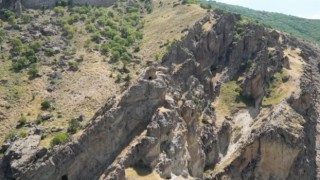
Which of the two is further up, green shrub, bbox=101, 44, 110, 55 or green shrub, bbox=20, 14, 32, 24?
green shrub, bbox=20, 14, 32, 24

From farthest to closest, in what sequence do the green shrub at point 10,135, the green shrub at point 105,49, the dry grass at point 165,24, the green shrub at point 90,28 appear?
the green shrub at point 90,28, the dry grass at point 165,24, the green shrub at point 105,49, the green shrub at point 10,135

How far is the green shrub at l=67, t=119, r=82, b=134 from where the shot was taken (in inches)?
3634

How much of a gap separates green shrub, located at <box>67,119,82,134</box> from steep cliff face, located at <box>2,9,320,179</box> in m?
6.19

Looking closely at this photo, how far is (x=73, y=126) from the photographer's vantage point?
305ft

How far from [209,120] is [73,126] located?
25613 millimetres

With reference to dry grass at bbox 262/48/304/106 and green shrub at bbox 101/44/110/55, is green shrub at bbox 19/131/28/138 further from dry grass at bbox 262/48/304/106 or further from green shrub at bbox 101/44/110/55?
dry grass at bbox 262/48/304/106

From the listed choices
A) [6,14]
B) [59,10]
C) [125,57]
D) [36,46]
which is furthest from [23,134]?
[59,10]

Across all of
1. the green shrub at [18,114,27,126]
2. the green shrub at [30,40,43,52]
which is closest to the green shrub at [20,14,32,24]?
the green shrub at [30,40,43,52]

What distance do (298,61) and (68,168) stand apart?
64.8 metres

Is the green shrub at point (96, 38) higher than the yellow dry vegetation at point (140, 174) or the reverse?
higher

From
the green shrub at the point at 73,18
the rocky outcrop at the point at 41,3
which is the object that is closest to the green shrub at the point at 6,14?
the rocky outcrop at the point at 41,3

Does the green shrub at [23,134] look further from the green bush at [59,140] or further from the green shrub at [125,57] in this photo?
the green shrub at [125,57]

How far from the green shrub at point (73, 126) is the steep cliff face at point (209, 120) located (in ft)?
20.3

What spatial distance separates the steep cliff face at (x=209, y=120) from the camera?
8344cm
